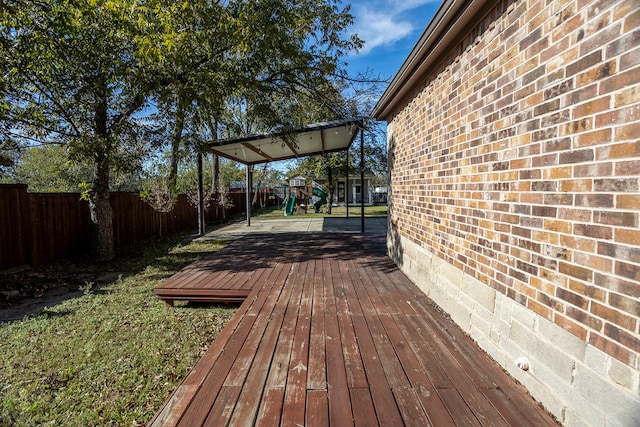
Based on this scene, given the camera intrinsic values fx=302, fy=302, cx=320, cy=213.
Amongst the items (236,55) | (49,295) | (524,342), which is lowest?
(49,295)

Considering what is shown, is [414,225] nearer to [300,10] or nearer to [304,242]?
[304,242]

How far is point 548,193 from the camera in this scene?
1662mm

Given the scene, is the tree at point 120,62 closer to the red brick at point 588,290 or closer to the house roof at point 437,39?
the house roof at point 437,39

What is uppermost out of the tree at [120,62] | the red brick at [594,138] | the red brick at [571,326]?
the tree at [120,62]

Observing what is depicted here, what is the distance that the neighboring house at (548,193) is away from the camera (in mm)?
1260

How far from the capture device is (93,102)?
543cm

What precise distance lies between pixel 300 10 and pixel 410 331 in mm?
6894

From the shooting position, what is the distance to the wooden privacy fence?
5.49 meters

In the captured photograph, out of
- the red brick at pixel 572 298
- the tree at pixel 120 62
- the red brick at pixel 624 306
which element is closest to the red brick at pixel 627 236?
the red brick at pixel 624 306

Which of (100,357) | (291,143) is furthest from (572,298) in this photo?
(291,143)

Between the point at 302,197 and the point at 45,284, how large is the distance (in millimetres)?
19779

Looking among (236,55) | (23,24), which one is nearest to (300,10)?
(236,55)

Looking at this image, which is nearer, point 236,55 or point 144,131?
point 236,55

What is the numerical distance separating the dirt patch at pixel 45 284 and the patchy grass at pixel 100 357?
39 cm
